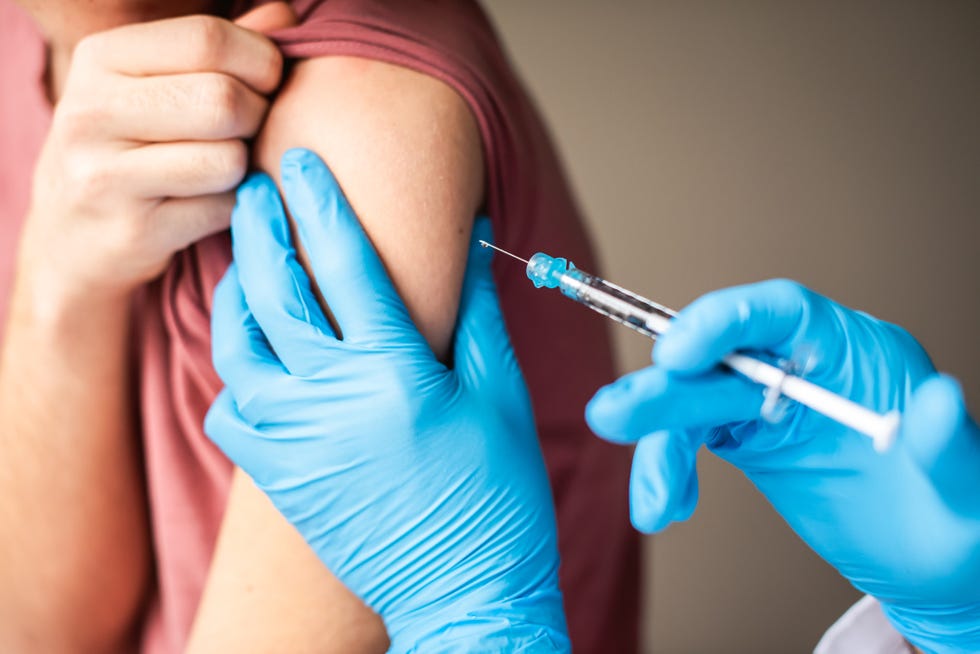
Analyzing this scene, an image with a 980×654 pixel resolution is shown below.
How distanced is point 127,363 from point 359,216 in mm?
457

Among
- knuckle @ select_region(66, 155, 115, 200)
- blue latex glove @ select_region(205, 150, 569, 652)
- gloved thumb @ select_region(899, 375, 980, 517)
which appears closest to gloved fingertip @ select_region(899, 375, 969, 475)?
gloved thumb @ select_region(899, 375, 980, 517)

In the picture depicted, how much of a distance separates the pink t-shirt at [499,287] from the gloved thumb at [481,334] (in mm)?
65

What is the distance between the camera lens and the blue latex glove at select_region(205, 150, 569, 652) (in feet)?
2.64

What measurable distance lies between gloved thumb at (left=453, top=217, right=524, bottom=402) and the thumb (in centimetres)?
36

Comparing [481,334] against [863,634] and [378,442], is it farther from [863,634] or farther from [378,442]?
[863,634]

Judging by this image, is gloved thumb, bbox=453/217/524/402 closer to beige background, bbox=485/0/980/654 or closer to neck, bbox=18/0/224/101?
neck, bbox=18/0/224/101

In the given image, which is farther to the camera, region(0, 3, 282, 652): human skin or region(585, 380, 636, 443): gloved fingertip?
region(0, 3, 282, 652): human skin

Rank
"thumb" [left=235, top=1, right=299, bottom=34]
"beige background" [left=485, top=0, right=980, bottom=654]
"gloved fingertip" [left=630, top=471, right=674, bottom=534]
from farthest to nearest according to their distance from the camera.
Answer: "beige background" [left=485, top=0, right=980, bottom=654] → "thumb" [left=235, top=1, right=299, bottom=34] → "gloved fingertip" [left=630, top=471, right=674, bottom=534]

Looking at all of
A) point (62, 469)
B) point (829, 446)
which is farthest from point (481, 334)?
point (62, 469)

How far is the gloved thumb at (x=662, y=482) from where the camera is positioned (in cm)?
67

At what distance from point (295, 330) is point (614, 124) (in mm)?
1323

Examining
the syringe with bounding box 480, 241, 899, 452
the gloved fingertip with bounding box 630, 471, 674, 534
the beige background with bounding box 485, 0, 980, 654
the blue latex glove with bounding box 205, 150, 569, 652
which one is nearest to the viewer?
the syringe with bounding box 480, 241, 899, 452

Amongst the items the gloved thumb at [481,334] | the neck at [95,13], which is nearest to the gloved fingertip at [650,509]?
the gloved thumb at [481,334]

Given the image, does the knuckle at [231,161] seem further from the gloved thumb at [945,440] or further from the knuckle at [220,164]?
the gloved thumb at [945,440]
